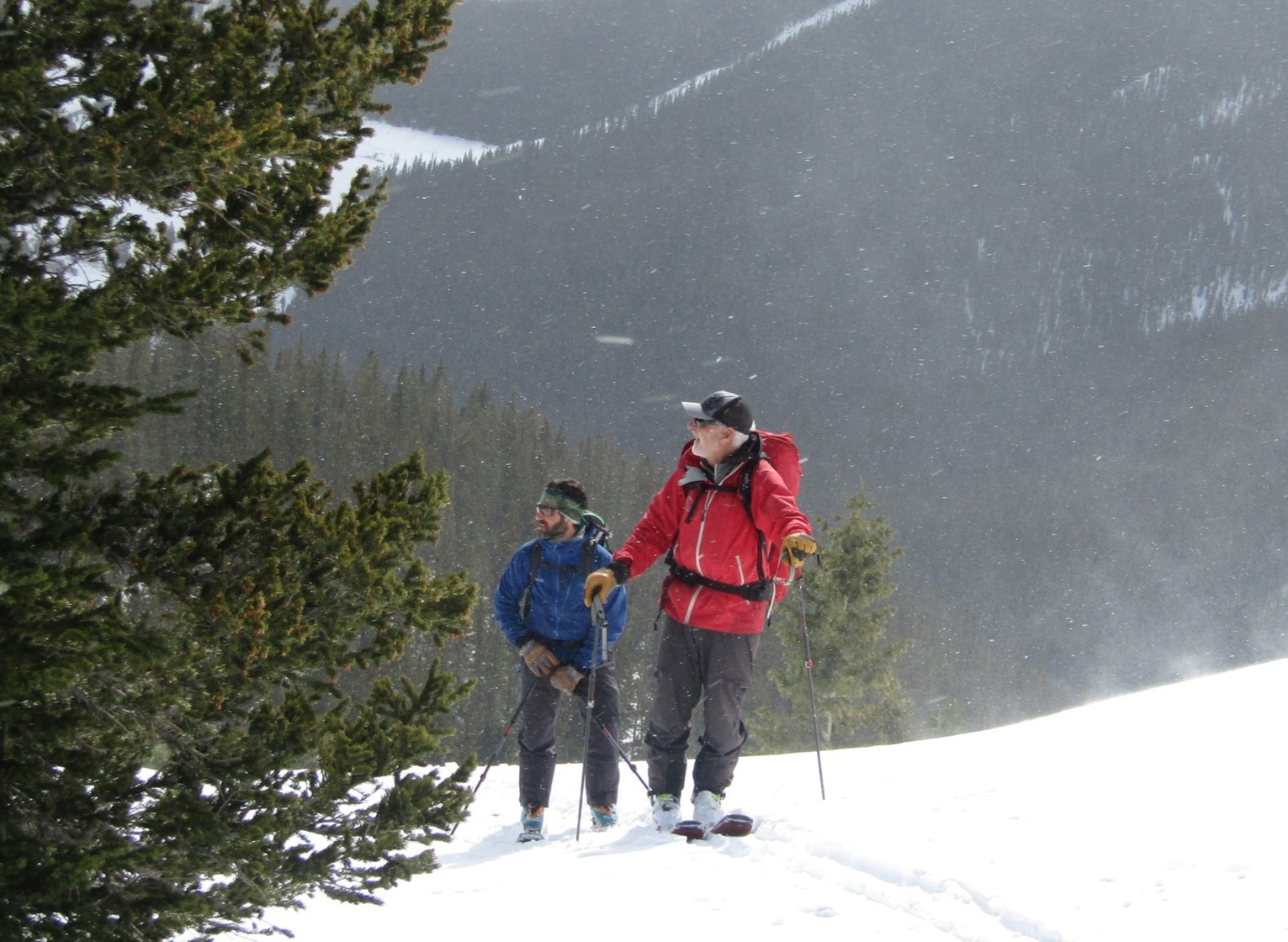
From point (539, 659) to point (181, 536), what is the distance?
3707mm

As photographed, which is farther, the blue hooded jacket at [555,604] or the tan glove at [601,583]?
the blue hooded jacket at [555,604]

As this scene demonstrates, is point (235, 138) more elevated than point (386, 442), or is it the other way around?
point (386, 442)

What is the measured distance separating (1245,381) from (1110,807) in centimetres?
21305

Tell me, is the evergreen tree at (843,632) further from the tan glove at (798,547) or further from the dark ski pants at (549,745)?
the tan glove at (798,547)

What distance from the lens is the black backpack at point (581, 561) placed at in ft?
23.0

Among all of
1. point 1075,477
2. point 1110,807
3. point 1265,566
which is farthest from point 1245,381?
point 1110,807

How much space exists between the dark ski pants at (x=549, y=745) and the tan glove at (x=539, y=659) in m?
0.08

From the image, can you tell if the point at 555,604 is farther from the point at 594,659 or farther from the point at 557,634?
the point at 594,659

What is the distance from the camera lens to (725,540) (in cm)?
604

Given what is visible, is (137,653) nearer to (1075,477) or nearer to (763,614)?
(763,614)

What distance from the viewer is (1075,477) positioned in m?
168

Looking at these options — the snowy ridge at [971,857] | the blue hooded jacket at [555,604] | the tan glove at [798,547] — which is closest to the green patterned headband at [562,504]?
the blue hooded jacket at [555,604]

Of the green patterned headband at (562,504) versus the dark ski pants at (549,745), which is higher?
the green patterned headband at (562,504)

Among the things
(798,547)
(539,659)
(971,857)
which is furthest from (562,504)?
(971,857)
